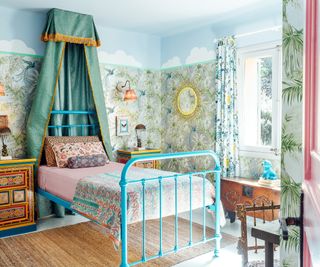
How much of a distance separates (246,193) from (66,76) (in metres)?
2.92

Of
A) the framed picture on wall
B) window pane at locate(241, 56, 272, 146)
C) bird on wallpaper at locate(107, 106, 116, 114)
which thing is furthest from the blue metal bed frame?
window pane at locate(241, 56, 272, 146)

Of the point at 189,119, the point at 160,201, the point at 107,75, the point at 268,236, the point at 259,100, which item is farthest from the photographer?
the point at 189,119

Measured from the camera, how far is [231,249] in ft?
11.4

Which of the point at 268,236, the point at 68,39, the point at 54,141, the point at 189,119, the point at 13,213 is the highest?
the point at 68,39

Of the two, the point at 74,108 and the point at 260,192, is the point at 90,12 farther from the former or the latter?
the point at 260,192

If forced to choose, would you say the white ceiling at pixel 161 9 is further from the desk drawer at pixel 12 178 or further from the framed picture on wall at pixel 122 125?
the desk drawer at pixel 12 178

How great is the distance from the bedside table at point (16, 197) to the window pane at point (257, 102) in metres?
2.83

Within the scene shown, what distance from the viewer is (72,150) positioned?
14.4ft

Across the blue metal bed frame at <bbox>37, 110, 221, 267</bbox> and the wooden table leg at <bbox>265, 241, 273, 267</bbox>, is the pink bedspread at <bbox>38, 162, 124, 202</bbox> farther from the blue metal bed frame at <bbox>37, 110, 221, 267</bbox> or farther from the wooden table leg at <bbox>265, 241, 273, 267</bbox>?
the wooden table leg at <bbox>265, 241, 273, 267</bbox>

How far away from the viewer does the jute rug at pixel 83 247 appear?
126 inches

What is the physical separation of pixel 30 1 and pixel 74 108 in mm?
1502

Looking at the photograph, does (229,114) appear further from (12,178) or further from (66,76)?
(12,178)

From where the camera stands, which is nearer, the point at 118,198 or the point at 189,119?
the point at 118,198

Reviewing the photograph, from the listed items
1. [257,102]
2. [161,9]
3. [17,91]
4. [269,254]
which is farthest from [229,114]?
[269,254]
